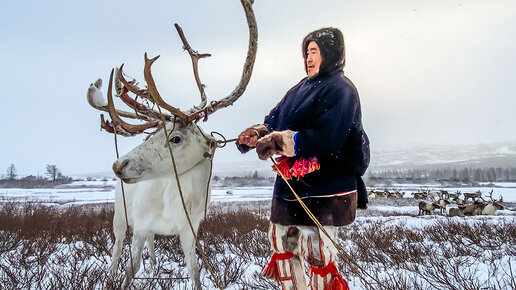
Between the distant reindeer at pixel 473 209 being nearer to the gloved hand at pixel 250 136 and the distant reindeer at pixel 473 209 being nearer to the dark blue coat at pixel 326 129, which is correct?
the dark blue coat at pixel 326 129

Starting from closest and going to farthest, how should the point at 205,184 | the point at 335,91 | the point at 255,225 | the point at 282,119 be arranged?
the point at 335,91, the point at 282,119, the point at 205,184, the point at 255,225

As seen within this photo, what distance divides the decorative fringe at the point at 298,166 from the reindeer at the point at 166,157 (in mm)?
707

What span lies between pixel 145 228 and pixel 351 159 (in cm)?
239

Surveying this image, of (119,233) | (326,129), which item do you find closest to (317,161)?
(326,129)

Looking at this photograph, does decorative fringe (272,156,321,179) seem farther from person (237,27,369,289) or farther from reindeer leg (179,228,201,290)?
reindeer leg (179,228,201,290)

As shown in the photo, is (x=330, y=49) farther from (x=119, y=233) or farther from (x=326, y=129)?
(x=119, y=233)

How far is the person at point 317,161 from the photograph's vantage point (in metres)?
1.66

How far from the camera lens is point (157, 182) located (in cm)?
340

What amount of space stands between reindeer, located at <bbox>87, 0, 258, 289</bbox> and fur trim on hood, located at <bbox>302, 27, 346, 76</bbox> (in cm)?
62

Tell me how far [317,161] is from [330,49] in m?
0.71

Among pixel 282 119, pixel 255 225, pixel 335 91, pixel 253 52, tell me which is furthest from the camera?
pixel 255 225

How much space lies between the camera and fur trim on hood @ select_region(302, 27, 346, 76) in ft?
6.30

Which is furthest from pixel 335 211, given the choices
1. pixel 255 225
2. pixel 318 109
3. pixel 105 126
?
pixel 255 225

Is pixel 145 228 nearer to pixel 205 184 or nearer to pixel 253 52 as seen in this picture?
pixel 205 184
